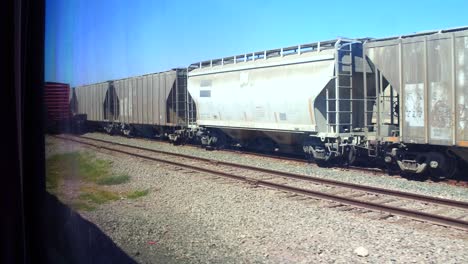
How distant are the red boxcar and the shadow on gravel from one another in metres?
0.62

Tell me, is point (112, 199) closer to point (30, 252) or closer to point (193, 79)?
point (30, 252)

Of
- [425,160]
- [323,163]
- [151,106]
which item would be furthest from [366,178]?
[151,106]

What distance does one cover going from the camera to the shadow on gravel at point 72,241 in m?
3.59

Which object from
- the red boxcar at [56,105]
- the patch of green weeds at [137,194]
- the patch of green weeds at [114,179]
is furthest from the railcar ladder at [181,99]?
the red boxcar at [56,105]

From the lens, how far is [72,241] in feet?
12.7

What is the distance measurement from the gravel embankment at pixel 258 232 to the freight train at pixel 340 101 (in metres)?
1.82

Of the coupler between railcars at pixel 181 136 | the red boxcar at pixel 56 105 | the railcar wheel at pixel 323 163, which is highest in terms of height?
the red boxcar at pixel 56 105

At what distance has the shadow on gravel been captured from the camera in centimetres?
359

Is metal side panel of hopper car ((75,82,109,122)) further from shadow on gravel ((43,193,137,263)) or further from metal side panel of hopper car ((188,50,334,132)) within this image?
metal side panel of hopper car ((188,50,334,132))

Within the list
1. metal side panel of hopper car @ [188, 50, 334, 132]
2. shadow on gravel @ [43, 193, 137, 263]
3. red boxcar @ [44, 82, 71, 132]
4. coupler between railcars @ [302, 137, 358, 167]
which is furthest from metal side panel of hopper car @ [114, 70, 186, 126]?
red boxcar @ [44, 82, 71, 132]

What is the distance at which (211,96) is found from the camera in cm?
1745

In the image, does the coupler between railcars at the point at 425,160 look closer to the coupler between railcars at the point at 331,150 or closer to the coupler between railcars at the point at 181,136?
the coupler between railcars at the point at 331,150

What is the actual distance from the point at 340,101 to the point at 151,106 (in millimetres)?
12193

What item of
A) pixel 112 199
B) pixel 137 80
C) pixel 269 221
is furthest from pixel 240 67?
pixel 269 221
